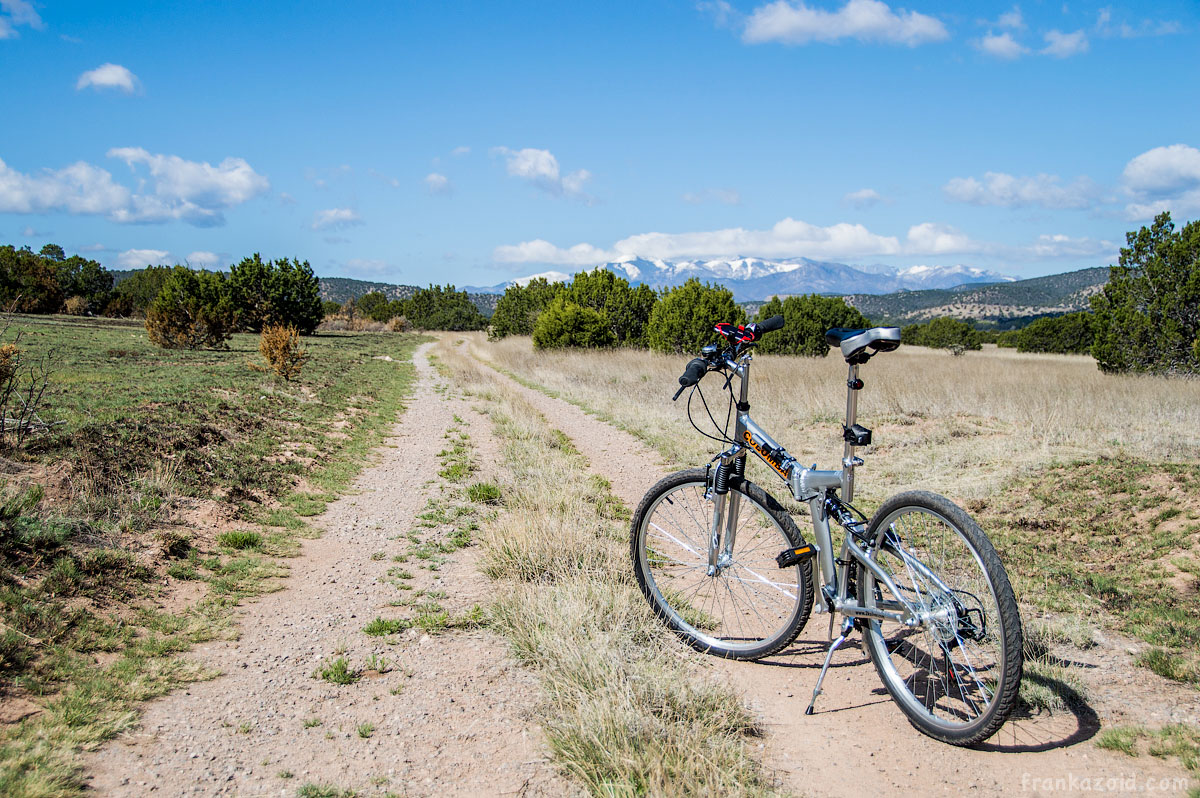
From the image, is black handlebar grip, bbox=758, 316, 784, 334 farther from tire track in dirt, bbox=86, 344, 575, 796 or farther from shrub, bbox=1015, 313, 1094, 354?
shrub, bbox=1015, 313, 1094, 354

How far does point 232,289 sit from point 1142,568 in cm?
5461

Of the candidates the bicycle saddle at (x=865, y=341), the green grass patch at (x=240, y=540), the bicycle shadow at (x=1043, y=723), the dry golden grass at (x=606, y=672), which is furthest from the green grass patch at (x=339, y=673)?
the bicycle saddle at (x=865, y=341)

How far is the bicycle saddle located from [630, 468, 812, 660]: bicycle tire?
885 millimetres

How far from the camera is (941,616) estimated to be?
2812 mm

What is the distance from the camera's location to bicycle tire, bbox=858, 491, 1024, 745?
2.53m

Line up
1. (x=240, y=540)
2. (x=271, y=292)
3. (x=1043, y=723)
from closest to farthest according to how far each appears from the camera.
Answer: (x=1043, y=723) → (x=240, y=540) → (x=271, y=292)

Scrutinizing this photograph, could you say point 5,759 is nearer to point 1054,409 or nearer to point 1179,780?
point 1179,780

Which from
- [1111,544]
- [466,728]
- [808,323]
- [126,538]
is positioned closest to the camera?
[466,728]

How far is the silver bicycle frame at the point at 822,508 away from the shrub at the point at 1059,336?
2245 inches

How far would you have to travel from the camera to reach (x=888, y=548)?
3.11 m

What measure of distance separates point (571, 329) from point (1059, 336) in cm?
4390

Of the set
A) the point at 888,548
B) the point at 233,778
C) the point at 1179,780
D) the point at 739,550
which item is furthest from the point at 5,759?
the point at 1179,780

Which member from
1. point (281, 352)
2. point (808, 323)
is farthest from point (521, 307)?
point (281, 352)

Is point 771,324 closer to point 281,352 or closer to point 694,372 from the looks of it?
point 694,372
